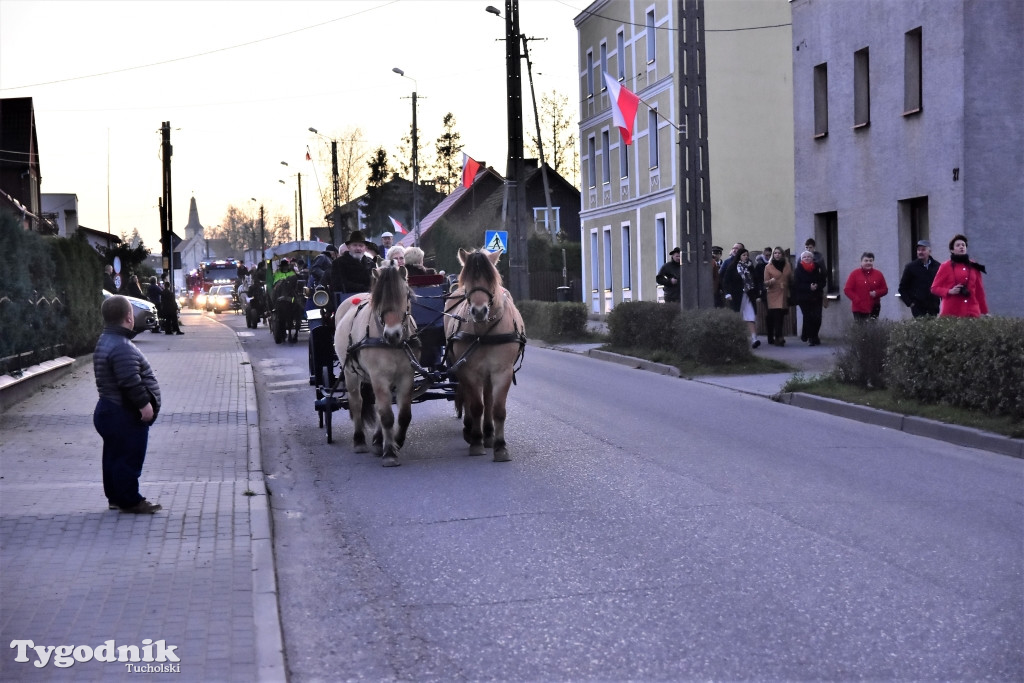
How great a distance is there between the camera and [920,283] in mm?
18094

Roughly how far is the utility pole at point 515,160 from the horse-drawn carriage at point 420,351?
739 inches

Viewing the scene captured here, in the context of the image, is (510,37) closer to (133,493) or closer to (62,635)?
(133,493)

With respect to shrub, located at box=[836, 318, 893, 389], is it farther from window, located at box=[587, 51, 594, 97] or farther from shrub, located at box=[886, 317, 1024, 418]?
window, located at box=[587, 51, 594, 97]

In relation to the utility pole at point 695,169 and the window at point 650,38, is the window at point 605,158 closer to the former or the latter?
the window at point 650,38

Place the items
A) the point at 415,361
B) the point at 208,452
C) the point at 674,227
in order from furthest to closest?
1. the point at 674,227
2. the point at 208,452
3. the point at 415,361

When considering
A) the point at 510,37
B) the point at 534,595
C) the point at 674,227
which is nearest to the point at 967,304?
the point at 534,595

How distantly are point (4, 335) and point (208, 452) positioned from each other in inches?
219

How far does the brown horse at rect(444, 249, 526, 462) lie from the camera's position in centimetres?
1034

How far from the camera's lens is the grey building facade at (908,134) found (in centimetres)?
2152

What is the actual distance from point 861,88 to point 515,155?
865cm

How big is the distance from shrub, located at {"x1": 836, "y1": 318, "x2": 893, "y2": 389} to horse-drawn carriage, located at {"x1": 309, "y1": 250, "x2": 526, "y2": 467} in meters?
5.74

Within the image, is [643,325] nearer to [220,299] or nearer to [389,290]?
[389,290]

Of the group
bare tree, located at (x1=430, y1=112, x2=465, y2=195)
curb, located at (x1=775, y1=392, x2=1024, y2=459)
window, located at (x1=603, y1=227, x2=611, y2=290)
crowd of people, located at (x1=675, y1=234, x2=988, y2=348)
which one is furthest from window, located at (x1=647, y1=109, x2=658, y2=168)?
bare tree, located at (x1=430, y1=112, x2=465, y2=195)

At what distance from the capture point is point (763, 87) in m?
38.2
